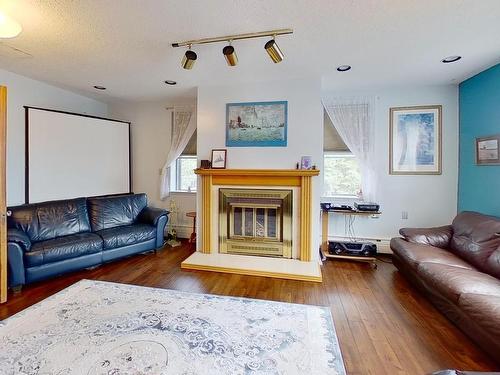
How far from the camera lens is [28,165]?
3.56 meters

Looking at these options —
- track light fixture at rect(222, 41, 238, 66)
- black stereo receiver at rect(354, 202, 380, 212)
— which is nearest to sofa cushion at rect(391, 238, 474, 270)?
black stereo receiver at rect(354, 202, 380, 212)

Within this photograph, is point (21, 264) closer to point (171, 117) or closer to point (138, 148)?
point (138, 148)

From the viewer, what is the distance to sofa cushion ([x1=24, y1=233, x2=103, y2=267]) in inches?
109

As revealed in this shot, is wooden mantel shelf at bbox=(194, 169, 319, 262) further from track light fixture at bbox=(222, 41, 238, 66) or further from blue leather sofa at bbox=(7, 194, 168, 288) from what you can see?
track light fixture at bbox=(222, 41, 238, 66)

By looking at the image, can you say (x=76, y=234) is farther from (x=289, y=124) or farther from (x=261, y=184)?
(x=289, y=124)

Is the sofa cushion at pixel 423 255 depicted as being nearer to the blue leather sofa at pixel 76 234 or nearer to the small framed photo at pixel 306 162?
the small framed photo at pixel 306 162

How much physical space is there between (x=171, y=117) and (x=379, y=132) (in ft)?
12.1

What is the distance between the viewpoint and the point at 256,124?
364 cm

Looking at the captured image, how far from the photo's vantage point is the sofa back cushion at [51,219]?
314 cm

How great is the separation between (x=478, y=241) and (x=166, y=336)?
10.4ft

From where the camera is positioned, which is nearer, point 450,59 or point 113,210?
point 450,59

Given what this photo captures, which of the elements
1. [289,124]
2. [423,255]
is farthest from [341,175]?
[423,255]

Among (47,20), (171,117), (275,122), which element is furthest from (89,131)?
(275,122)

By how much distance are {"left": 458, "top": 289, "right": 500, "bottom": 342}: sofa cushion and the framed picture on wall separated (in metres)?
2.34
